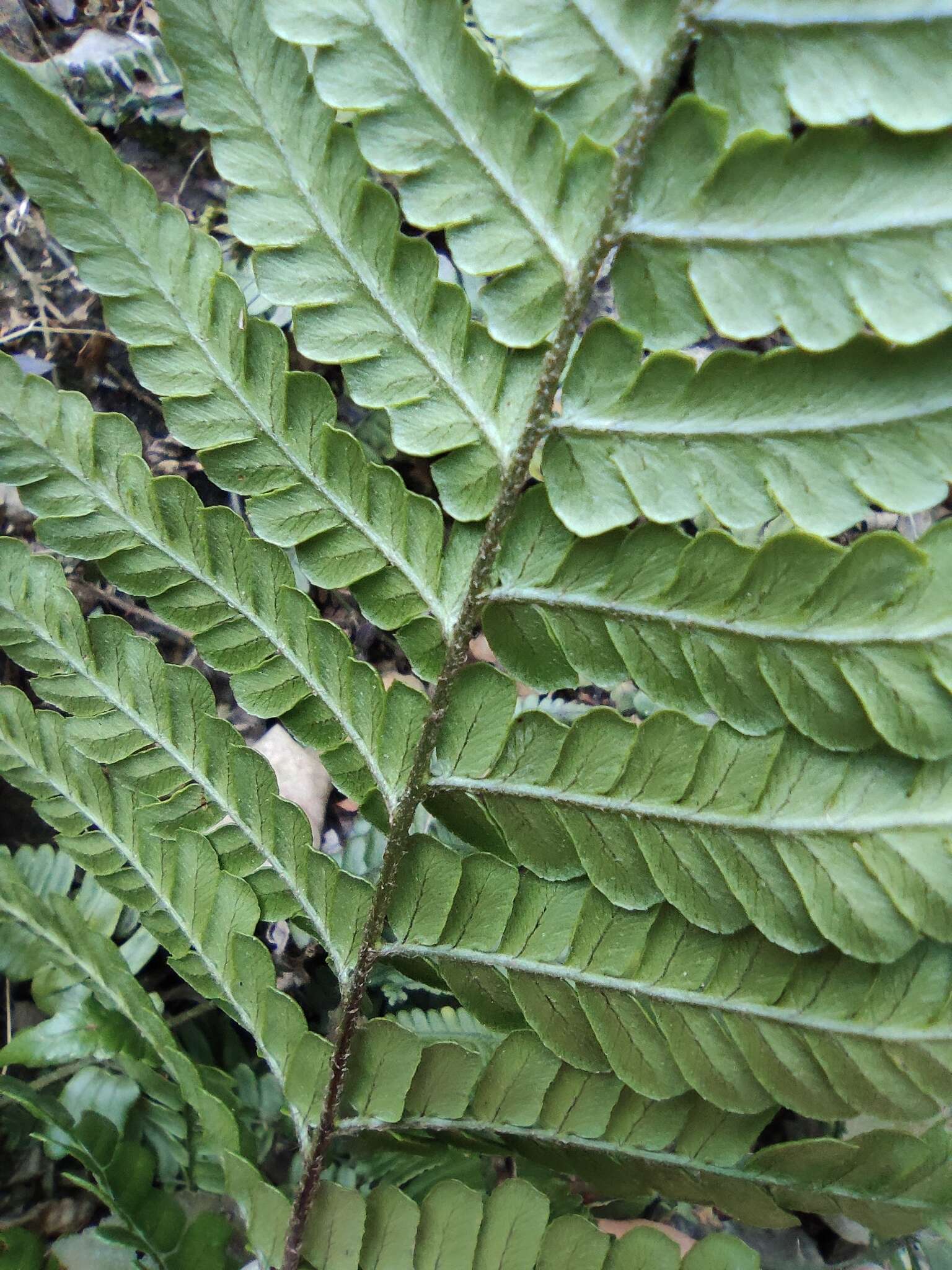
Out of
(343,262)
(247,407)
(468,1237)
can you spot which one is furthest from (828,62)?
(468,1237)

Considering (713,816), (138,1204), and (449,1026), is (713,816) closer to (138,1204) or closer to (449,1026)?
(449,1026)

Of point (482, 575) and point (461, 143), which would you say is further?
point (482, 575)

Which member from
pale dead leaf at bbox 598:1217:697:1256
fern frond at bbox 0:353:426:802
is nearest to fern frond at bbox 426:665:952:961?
fern frond at bbox 0:353:426:802

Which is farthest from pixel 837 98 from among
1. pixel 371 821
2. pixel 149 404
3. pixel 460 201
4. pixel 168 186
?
pixel 168 186

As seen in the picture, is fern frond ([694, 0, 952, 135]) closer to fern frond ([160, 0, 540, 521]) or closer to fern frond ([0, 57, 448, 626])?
fern frond ([160, 0, 540, 521])

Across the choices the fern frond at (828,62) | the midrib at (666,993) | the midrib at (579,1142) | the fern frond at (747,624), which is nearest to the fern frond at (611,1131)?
the midrib at (579,1142)

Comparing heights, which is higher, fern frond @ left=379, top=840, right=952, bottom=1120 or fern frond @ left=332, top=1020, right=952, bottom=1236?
fern frond @ left=379, top=840, right=952, bottom=1120

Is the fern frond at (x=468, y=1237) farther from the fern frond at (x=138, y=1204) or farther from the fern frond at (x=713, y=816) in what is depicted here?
the fern frond at (x=713, y=816)
